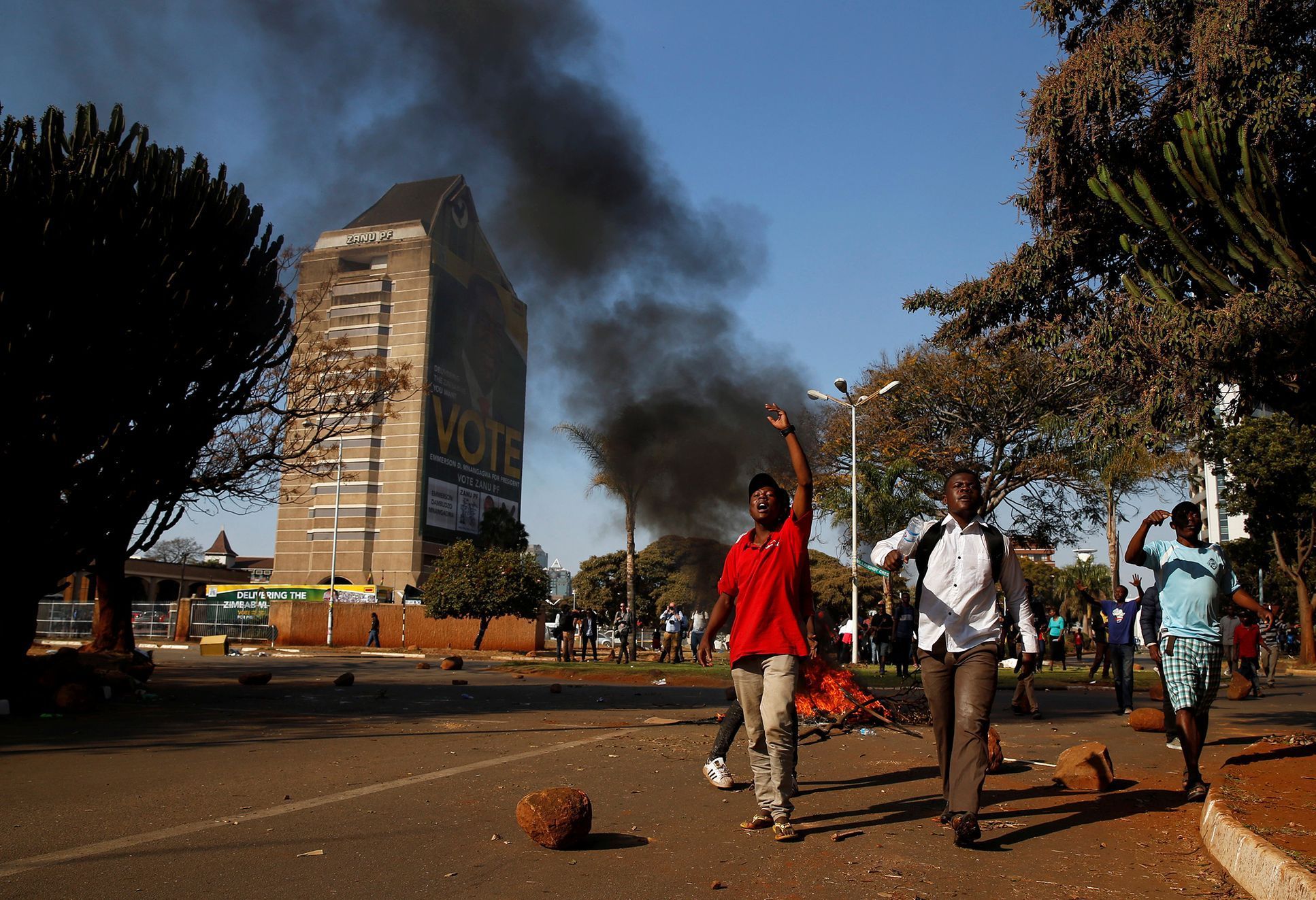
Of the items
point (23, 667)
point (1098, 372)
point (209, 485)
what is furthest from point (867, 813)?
point (209, 485)

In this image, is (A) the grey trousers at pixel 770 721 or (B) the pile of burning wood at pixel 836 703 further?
(B) the pile of burning wood at pixel 836 703

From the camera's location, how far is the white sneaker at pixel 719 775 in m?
5.74

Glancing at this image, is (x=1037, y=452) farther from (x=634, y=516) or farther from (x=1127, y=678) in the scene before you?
(x=1127, y=678)

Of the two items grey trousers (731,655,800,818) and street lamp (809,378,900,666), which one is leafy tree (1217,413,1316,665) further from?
grey trousers (731,655,800,818)

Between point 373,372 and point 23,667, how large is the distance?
11681 millimetres

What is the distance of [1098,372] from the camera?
10133 mm

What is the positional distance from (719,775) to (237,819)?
2.59 meters

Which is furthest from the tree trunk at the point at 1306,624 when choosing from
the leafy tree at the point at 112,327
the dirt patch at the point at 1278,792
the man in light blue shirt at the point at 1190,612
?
the leafy tree at the point at 112,327

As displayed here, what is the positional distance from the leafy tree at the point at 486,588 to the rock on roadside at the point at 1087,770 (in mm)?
32959

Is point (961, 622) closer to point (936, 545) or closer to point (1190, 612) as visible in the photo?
point (936, 545)

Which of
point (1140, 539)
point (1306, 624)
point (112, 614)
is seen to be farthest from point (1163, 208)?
point (1306, 624)

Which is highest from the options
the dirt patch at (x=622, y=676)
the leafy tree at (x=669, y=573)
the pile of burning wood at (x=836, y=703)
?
the leafy tree at (x=669, y=573)

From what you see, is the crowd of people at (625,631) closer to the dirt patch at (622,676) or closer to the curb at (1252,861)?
the dirt patch at (622,676)

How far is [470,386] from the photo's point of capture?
320 feet
